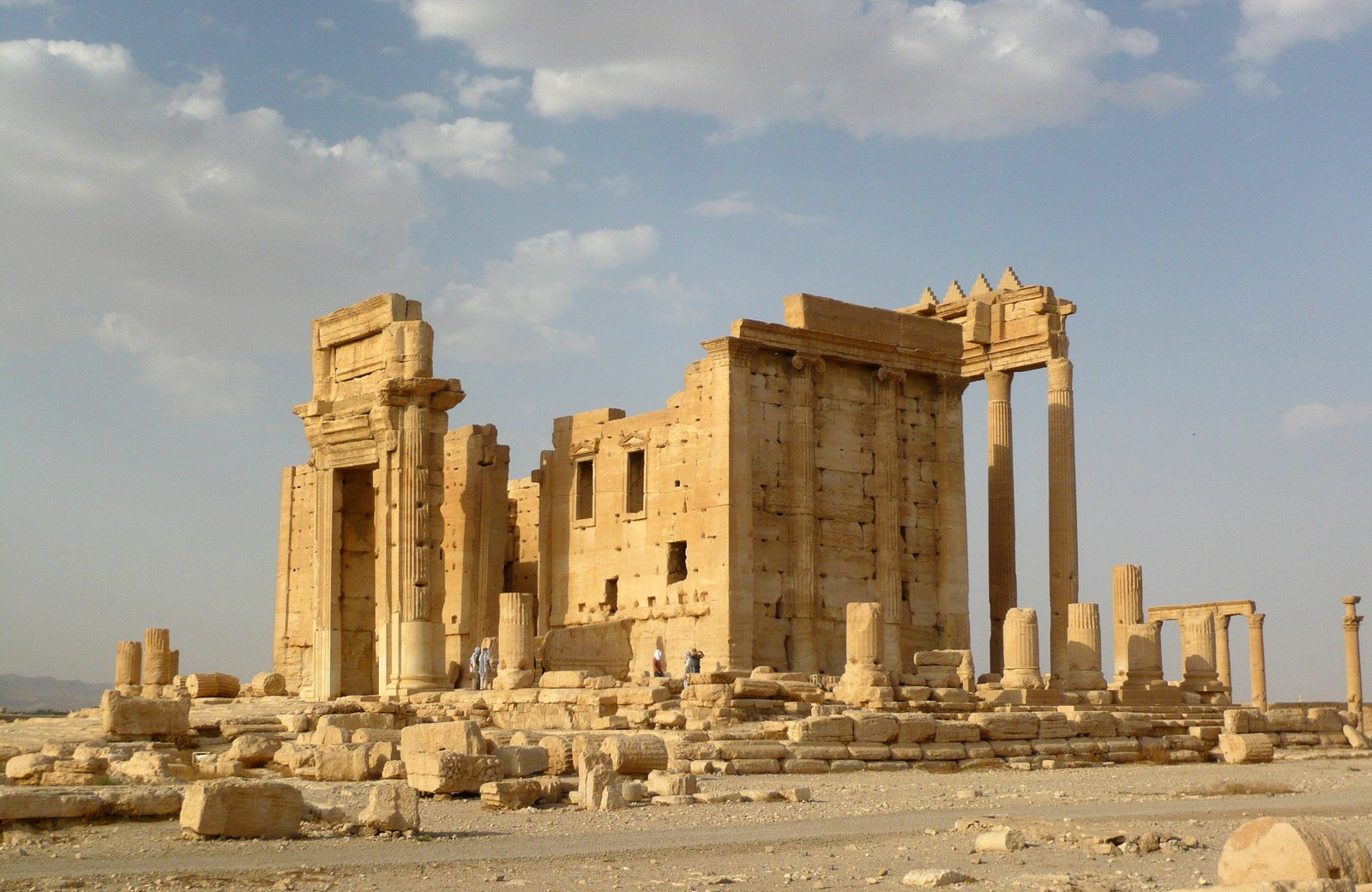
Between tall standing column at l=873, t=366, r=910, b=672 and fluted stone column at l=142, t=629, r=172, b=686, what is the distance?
47.1 feet

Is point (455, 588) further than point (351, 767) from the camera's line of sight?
Yes

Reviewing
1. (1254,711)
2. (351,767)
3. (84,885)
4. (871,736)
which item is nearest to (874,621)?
(871,736)

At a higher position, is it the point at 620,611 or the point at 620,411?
the point at 620,411

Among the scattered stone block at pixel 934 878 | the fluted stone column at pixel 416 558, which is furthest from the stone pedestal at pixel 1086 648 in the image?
the scattered stone block at pixel 934 878

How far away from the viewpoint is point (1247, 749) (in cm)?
2391

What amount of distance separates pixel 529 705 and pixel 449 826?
37.3 feet

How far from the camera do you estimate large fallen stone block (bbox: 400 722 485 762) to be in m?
16.5

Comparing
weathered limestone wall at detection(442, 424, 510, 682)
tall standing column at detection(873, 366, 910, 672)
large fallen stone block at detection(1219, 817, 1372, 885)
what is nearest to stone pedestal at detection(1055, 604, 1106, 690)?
tall standing column at detection(873, 366, 910, 672)

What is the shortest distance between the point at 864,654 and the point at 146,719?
1036 cm

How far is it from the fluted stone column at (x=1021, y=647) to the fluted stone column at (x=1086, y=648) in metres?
1.73

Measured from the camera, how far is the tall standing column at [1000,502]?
35.9 m

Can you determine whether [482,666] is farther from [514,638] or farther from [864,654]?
[864,654]

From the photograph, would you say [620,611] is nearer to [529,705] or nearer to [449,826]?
[529,705]

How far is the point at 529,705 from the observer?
24969mm
